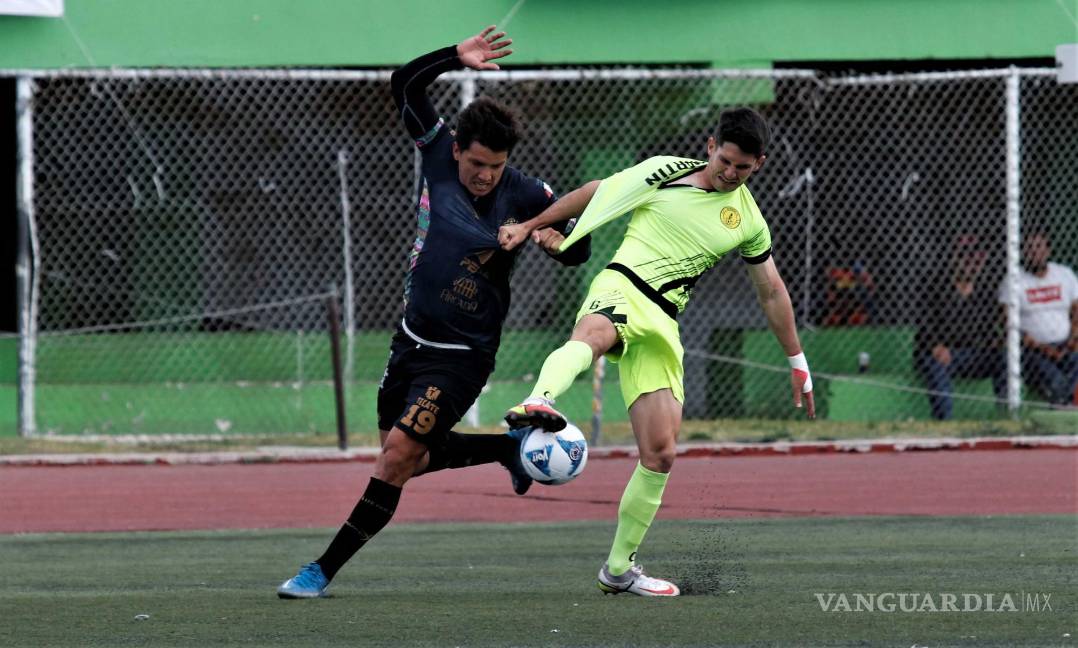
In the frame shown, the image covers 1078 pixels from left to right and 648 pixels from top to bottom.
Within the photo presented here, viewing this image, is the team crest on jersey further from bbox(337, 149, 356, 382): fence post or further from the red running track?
bbox(337, 149, 356, 382): fence post

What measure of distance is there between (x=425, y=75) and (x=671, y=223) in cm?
126

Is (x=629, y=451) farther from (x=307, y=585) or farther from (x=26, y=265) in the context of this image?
(x=307, y=585)

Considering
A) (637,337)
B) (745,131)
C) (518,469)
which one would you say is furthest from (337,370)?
(745,131)

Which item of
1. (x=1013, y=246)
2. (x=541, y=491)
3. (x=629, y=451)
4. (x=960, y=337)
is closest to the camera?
(x=541, y=491)

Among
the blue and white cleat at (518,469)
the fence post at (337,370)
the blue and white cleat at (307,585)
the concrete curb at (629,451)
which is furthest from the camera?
the fence post at (337,370)

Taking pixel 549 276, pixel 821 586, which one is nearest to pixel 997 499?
pixel 821 586

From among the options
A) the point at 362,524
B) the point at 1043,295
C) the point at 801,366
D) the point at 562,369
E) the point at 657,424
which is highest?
the point at 1043,295

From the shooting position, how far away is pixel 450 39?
16.3 m

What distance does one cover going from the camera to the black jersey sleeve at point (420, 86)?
7.28m

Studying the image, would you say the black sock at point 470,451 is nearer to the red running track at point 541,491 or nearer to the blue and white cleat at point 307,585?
the blue and white cleat at point 307,585

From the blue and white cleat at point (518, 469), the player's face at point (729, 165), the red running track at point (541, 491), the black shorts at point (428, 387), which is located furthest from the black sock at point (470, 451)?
the red running track at point (541, 491)

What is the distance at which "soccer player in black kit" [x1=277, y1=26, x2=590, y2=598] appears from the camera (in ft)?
23.1

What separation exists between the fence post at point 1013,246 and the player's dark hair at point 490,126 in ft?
31.0

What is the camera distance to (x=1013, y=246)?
50.9 feet
